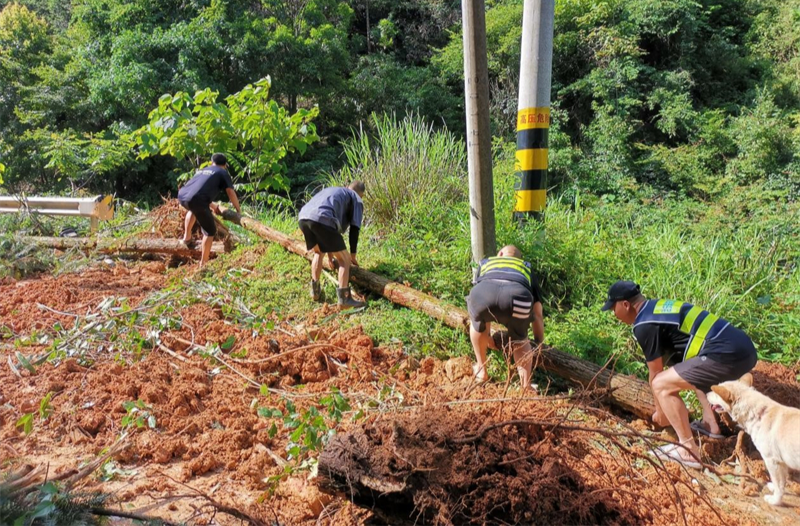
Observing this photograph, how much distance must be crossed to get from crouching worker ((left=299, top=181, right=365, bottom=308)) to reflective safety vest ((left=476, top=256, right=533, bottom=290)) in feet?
6.01

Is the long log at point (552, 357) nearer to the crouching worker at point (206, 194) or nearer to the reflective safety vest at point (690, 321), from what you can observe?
the reflective safety vest at point (690, 321)

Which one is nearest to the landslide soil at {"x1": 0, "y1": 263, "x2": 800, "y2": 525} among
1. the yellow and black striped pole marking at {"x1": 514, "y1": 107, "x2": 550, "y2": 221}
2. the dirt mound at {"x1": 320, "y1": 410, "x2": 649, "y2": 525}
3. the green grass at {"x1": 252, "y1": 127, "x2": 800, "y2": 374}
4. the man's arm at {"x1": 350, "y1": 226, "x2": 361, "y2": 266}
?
the dirt mound at {"x1": 320, "y1": 410, "x2": 649, "y2": 525}

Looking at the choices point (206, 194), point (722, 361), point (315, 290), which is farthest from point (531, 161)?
point (206, 194)

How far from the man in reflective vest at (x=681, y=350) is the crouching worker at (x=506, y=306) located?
0.65m

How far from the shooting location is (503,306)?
13.9ft

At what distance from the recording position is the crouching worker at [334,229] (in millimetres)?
5844

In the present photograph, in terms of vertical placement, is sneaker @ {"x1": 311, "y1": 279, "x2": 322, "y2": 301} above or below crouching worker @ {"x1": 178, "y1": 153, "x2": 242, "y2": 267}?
below

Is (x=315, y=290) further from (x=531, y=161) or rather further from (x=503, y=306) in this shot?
(x=531, y=161)

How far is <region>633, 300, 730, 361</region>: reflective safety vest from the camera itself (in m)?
3.70

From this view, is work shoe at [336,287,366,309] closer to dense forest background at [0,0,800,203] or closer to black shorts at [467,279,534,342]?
black shorts at [467,279,534,342]

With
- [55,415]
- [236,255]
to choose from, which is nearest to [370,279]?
[236,255]

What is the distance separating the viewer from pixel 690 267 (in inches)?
217

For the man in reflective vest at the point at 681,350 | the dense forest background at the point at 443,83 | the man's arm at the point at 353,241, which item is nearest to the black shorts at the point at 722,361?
the man in reflective vest at the point at 681,350

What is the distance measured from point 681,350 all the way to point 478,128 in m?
2.40
